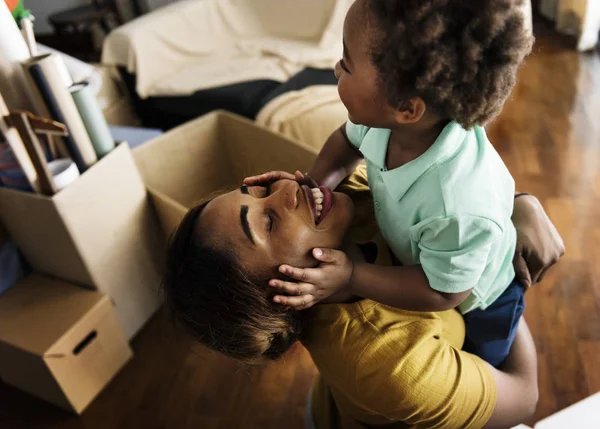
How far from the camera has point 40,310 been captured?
143 centimetres

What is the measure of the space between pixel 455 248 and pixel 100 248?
1.08 m

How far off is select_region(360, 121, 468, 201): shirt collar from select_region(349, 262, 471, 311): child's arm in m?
0.11

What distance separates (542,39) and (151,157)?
288cm

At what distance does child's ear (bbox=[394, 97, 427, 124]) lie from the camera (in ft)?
2.14

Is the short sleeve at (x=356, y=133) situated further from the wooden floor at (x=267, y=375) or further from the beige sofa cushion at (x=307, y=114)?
the beige sofa cushion at (x=307, y=114)

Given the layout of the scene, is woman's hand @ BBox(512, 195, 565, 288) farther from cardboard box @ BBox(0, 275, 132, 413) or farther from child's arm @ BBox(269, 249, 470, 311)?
cardboard box @ BBox(0, 275, 132, 413)

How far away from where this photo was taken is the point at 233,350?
80 cm

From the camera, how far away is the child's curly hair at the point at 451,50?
57 centimetres

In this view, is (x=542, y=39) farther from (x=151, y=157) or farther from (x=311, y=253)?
(x=311, y=253)

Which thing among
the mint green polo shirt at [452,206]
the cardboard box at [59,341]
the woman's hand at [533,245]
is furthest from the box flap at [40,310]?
the woman's hand at [533,245]

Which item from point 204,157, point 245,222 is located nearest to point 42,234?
point 204,157

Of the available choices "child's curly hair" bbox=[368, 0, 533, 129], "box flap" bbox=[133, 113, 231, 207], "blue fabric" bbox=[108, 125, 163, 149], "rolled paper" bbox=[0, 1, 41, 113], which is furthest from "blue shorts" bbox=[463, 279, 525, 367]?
"blue fabric" bbox=[108, 125, 163, 149]

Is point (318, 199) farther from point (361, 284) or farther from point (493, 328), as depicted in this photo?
point (493, 328)

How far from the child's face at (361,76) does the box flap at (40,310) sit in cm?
107
